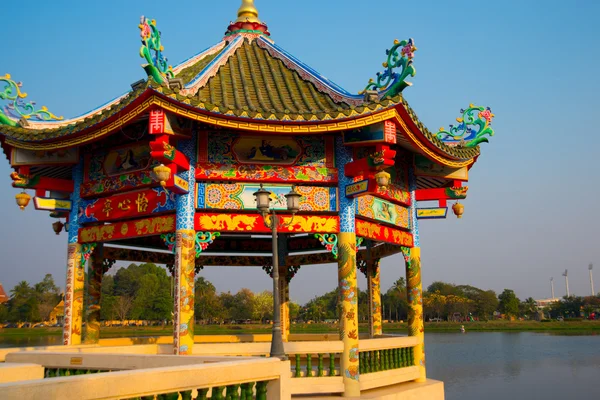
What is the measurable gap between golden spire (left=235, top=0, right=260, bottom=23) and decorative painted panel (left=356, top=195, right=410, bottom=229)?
6.77 meters

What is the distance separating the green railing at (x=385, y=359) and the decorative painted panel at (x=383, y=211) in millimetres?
2874

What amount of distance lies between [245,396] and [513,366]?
35.2 meters

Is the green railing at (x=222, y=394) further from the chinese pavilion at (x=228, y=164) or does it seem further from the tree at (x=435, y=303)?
the tree at (x=435, y=303)

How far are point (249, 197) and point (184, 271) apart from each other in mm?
1928

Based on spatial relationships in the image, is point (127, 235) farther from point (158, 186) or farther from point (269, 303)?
point (269, 303)

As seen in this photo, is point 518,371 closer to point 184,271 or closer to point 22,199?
point 184,271

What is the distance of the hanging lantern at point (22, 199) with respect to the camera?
12.7 meters

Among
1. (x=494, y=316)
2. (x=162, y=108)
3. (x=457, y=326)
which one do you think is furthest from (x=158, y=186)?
(x=494, y=316)

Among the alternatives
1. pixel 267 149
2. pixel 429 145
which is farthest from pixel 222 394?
pixel 429 145

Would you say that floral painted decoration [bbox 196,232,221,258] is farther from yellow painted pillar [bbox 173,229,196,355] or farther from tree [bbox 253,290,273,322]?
tree [bbox 253,290,273,322]

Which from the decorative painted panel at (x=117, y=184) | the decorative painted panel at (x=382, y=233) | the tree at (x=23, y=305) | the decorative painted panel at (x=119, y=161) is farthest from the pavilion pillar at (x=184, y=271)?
the tree at (x=23, y=305)

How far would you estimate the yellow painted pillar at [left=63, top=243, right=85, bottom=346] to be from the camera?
12750 mm

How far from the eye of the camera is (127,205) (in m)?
12.2

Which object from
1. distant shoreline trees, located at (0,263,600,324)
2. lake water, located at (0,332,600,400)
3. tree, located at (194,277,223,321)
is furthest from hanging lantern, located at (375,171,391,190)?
tree, located at (194,277,223,321)
